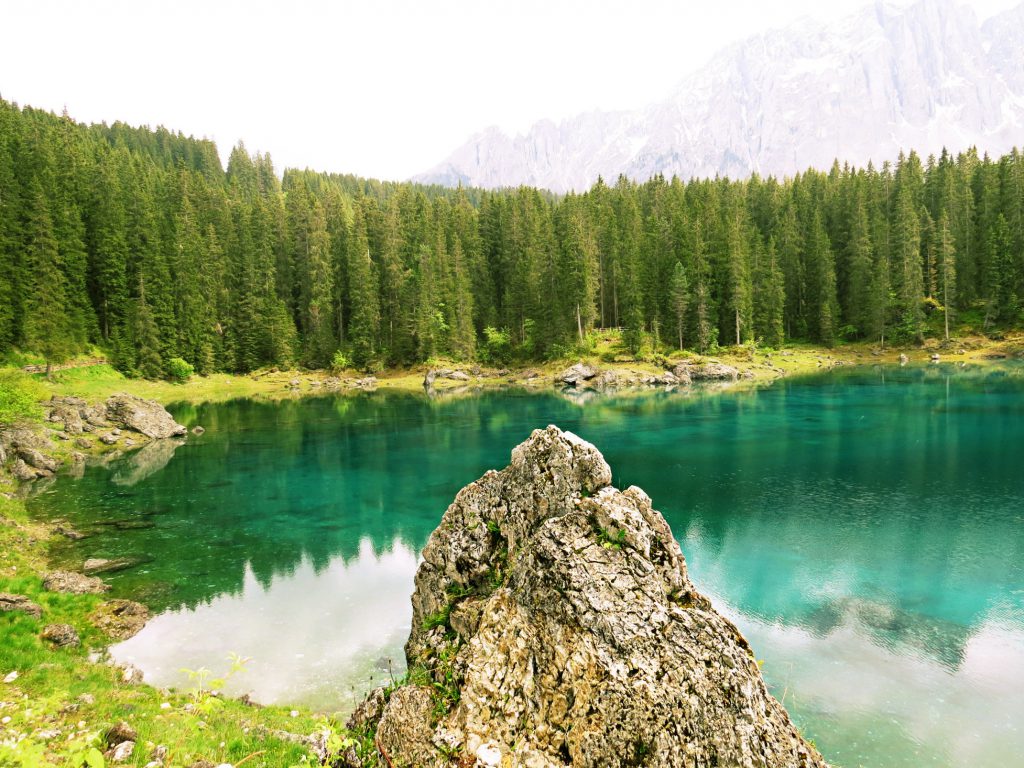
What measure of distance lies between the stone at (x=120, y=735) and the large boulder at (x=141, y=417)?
49874 mm

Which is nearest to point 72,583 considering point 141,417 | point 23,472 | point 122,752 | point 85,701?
point 85,701

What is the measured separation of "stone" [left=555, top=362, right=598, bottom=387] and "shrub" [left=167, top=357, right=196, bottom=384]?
58.3 metres

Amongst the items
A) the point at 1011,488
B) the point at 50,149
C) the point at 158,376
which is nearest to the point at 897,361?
the point at 1011,488

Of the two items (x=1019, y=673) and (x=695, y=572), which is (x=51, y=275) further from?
(x=1019, y=673)

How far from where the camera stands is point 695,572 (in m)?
22.3

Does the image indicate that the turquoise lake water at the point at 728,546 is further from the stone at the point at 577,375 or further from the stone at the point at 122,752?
the stone at the point at 577,375

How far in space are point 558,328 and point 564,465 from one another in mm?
90728

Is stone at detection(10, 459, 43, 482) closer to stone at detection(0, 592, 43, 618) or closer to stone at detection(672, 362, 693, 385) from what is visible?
stone at detection(0, 592, 43, 618)

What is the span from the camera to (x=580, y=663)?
8320mm

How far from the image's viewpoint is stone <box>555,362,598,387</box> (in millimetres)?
88125

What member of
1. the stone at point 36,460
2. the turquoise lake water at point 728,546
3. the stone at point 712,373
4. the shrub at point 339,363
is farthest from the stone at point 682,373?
the stone at point 36,460

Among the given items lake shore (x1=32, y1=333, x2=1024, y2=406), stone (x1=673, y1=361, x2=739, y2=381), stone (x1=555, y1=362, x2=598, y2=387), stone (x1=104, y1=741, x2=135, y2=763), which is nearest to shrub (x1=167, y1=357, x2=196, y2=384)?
lake shore (x1=32, y1=333, x2=1024, y2=406)

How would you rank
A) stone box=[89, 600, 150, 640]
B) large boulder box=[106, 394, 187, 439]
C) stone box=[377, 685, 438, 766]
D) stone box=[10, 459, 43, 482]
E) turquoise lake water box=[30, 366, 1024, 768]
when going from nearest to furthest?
stone box=[377, 685, 438, 766]
turquoise lake water box=[30, 366, 1024, 768]
stone box=[89, 600, 150, 640]
stone box=[10, 459, 43, 482]
large boulder box=[106, 394, 187, 439]

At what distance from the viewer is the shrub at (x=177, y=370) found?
3482 inches
